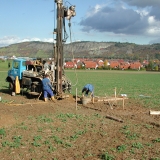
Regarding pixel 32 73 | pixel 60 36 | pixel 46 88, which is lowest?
pixel 46 88

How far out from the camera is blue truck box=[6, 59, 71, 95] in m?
17.5

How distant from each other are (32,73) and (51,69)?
78.5 inches

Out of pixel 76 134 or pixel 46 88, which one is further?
pixel 46 88

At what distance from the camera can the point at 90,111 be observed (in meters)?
13.9

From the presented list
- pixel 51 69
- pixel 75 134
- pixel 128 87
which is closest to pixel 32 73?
pixel 51 69

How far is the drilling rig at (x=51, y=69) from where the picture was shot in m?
16.6

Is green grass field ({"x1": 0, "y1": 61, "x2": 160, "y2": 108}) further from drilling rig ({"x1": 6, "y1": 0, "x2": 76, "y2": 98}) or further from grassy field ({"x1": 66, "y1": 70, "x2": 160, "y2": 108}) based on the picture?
drilling rig ({"x1": 6, "y1": 0, "x2": 76, "y2": 98})

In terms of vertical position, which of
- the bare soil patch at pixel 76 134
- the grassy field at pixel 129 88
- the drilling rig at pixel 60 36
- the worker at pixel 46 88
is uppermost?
the drilling rig at pixel 60 36

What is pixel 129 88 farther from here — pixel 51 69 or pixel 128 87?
pixel 51 69

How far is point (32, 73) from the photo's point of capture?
61.2ft

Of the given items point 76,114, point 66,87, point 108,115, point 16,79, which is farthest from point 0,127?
point 16,79

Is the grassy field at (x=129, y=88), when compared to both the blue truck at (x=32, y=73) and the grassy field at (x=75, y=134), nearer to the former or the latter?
the blue truck at (x=32, y=73)

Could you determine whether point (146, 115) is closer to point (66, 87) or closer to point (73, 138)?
point (73, 138)

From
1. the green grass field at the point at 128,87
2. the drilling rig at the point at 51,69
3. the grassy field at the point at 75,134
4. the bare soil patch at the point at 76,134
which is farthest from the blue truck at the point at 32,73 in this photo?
the grassy field at the point at 75,134
